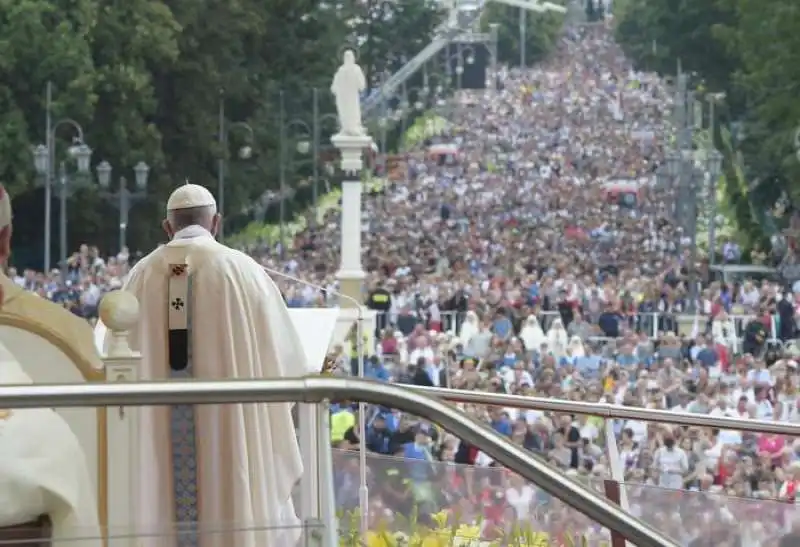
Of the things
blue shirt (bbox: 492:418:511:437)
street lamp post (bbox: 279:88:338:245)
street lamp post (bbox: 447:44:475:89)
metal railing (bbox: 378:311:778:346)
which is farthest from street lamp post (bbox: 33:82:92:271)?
street lamp post (bbox: 447:44:475:89)

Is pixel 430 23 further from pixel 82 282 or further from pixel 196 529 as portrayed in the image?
pixel 196 529

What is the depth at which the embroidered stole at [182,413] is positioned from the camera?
464 cm

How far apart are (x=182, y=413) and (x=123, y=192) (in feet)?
78.7

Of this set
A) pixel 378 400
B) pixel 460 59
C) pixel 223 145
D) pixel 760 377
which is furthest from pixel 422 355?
pixel 460 59

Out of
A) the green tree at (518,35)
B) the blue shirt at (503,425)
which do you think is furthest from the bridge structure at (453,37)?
the blue shirt at (503,425)

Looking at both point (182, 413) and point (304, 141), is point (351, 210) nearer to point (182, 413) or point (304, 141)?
point (304, 141)

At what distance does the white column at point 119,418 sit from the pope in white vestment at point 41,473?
87mm

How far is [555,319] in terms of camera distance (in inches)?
909

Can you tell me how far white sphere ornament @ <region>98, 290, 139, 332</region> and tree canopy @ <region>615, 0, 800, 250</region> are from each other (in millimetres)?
27755

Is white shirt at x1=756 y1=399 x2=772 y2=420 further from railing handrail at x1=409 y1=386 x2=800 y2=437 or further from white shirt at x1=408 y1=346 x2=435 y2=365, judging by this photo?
railing handrail at x1=409 y1=386 x2=800 y2=437

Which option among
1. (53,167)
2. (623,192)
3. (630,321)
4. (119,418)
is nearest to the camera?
(119,418)

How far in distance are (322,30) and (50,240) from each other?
7.86m

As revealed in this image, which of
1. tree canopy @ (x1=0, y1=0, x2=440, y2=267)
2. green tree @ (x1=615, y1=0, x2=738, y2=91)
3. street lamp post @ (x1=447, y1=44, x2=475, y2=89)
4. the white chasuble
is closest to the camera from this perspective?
the white chasuble

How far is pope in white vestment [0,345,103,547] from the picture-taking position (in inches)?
139
